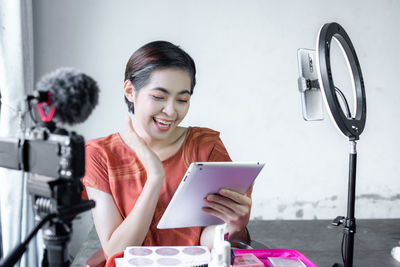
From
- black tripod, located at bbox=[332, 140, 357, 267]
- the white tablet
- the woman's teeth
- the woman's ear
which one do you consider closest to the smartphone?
black tripod, located at bbox=[332, 140, 357, 267]

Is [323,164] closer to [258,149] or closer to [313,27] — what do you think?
[258,149]

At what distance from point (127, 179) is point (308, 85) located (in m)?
0.65

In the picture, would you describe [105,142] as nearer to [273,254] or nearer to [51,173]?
[273,254]

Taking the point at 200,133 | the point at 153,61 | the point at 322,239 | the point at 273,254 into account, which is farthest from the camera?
the point at 322,239

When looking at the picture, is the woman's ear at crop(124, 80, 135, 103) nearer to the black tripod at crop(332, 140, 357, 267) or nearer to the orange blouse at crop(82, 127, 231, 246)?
the orange blouse at crop(82, 127, 231, 246)

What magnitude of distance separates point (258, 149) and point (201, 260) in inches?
70.6

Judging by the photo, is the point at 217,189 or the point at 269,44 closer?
the point at 217,189

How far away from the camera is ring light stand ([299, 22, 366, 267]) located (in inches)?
38.6

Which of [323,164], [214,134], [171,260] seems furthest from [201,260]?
[323,164]

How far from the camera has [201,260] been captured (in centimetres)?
78

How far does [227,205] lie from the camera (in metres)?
1.02

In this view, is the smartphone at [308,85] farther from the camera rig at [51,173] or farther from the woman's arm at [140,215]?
the camera rig at [51,173]

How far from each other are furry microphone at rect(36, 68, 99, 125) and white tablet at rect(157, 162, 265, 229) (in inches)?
15.9

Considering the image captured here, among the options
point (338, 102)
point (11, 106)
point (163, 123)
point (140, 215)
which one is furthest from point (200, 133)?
point (11, 106)
